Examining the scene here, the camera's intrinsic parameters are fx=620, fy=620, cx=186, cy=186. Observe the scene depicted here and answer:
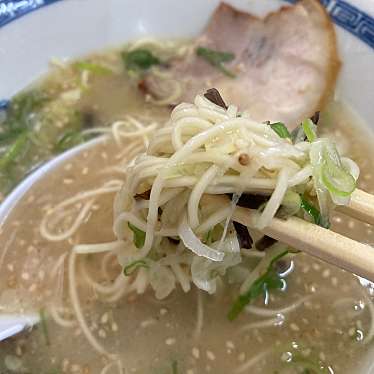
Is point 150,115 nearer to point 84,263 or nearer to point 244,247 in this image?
point 84,263

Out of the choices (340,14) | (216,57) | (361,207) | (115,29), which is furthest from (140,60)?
(361,207)

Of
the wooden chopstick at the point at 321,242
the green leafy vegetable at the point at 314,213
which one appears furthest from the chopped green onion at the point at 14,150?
the green leafy vegetable at the point at 314,213

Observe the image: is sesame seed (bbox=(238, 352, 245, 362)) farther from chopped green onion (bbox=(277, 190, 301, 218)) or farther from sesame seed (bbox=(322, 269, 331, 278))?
chopped green onion (bbox=(277, 190, 301, 218))

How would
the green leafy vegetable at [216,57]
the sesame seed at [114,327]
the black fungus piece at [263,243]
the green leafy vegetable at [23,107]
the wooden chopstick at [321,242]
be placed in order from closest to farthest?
1. the wooden chopstick at [321,242]
2. the black fungus piece at [263,243]
3. the sesame seed at [114,327]
4. the green leafy vegetable at [23,107]
5. the green leafy vegetable at [216,57]

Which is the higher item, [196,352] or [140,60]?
[140,60]

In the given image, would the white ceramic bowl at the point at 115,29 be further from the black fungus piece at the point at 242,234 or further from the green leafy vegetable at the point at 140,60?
the black fungus piece at the point at 242,234

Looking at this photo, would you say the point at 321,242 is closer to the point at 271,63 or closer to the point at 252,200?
the point at 252,200

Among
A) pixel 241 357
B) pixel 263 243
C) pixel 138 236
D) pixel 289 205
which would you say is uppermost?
pixel 289 205
